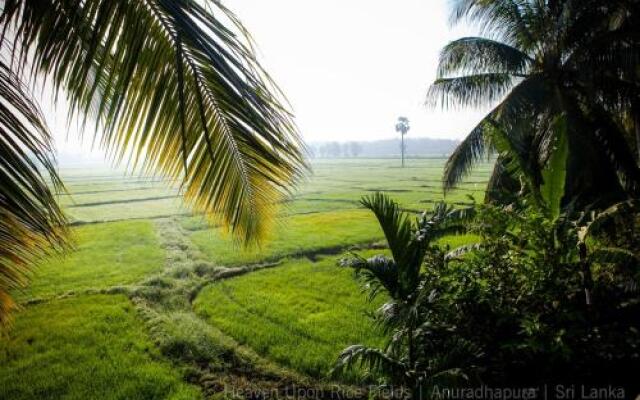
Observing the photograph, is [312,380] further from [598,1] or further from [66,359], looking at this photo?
[598,1]

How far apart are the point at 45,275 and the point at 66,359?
642 centimetres

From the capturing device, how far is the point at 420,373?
3.38 metres

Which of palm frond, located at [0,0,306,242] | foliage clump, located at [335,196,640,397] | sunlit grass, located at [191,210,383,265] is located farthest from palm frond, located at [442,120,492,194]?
palm frond, located at [0,0,306,242]

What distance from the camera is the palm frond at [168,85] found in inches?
63.6

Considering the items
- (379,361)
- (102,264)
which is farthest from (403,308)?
(102,264)

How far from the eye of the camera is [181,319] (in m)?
7.67

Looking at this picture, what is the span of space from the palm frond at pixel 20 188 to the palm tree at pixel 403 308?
7.61 ft

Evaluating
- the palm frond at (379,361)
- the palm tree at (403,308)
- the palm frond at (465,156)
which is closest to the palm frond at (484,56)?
the palm frond at (465,156)

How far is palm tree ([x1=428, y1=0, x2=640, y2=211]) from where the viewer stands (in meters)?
7.69

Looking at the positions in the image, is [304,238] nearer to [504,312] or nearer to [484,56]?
[484,56]

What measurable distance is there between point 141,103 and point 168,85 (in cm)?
17

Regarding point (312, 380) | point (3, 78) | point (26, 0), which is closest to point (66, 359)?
point (312, 380)

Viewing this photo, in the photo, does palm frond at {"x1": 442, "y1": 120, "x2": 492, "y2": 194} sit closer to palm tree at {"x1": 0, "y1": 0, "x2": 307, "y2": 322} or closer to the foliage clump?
the foliage clump

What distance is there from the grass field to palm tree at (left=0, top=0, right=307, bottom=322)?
0.24 metres
